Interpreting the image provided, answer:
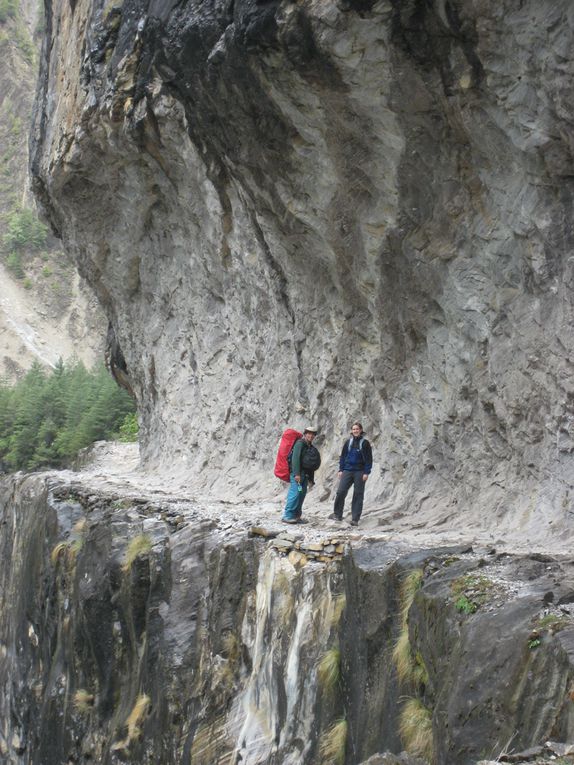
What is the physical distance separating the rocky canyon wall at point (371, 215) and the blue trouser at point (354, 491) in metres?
0.89

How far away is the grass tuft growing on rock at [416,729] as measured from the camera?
205 inches

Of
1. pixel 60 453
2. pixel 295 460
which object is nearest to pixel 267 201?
pixel 295 460

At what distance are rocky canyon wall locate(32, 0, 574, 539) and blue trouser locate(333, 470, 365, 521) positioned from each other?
35.2 inches

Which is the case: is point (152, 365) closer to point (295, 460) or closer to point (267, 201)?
point (267, 201)

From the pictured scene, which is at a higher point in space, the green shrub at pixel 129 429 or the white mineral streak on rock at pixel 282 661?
the green shrub at pixel 129 429

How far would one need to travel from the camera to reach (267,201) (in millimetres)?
13242

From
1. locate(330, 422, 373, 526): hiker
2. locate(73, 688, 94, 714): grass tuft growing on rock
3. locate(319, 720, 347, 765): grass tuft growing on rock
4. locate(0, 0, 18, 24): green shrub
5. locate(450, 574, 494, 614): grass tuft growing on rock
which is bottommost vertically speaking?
locate(73, 688, 94, 714): grass tuft growing on rock

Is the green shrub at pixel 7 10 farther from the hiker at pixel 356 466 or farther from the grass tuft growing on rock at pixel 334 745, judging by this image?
the grass tuft growing on rock at pixel 334 745

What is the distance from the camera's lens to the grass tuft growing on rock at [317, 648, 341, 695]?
682 cm

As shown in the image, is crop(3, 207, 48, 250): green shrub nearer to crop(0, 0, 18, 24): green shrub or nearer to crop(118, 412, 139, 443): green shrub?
crop(0, 0, 18, 24): green shrub

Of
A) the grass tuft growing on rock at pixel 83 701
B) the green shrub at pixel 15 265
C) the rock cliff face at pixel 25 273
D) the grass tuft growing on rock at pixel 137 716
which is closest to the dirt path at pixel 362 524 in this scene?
the grass tuft growing on rock at pixel 137 716

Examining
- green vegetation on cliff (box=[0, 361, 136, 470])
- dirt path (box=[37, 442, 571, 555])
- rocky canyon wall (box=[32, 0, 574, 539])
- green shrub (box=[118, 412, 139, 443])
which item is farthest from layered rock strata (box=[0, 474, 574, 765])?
green vegetation on cliff (box=[0, 361, 136, 470])

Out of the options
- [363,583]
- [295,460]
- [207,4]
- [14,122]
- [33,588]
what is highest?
[14,122]

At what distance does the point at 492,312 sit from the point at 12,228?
8023 cm
